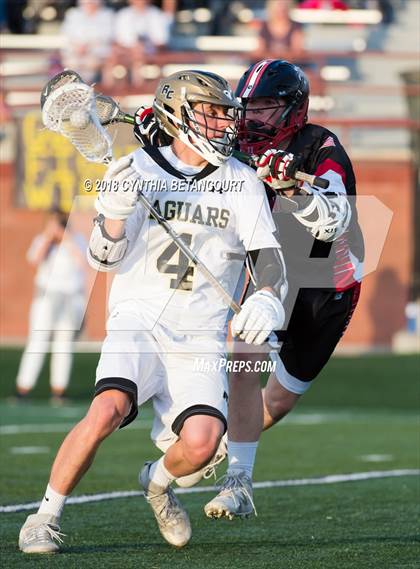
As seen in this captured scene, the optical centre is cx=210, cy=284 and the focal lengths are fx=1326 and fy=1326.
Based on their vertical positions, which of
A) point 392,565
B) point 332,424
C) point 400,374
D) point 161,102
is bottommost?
point 400,374

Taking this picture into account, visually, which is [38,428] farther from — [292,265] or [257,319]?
[257,319]

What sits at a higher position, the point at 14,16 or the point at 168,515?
the point at 168,515

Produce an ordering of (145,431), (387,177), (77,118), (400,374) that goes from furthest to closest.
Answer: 1. (387,177)
2. (400,374)
3. (145,431)
4. (77,118)

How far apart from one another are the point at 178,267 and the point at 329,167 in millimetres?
898

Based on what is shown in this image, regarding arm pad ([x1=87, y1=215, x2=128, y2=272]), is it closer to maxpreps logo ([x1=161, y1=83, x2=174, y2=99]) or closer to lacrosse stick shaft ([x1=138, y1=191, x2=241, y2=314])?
lacrosse stick shaft ([x1=138, y1=191, x2=241, y2=314])

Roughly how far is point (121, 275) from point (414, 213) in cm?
1110

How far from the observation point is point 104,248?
14.9 feet

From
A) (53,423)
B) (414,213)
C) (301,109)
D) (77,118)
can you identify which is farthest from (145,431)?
(414,213)

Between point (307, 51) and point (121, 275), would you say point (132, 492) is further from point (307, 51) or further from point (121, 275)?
point (307, 51)

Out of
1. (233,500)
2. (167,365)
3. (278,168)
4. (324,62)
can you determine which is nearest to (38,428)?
(233,500)

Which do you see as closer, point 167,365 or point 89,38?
point 167,365

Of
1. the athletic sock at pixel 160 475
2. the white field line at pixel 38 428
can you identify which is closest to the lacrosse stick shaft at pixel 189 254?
the athletic sock at pixel 160 475

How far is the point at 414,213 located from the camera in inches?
613

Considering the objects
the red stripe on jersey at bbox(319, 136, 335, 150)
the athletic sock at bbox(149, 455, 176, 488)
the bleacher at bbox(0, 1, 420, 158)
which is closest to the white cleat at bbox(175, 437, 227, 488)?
the athletic sock at bbox(149, 455, 176, 488)
